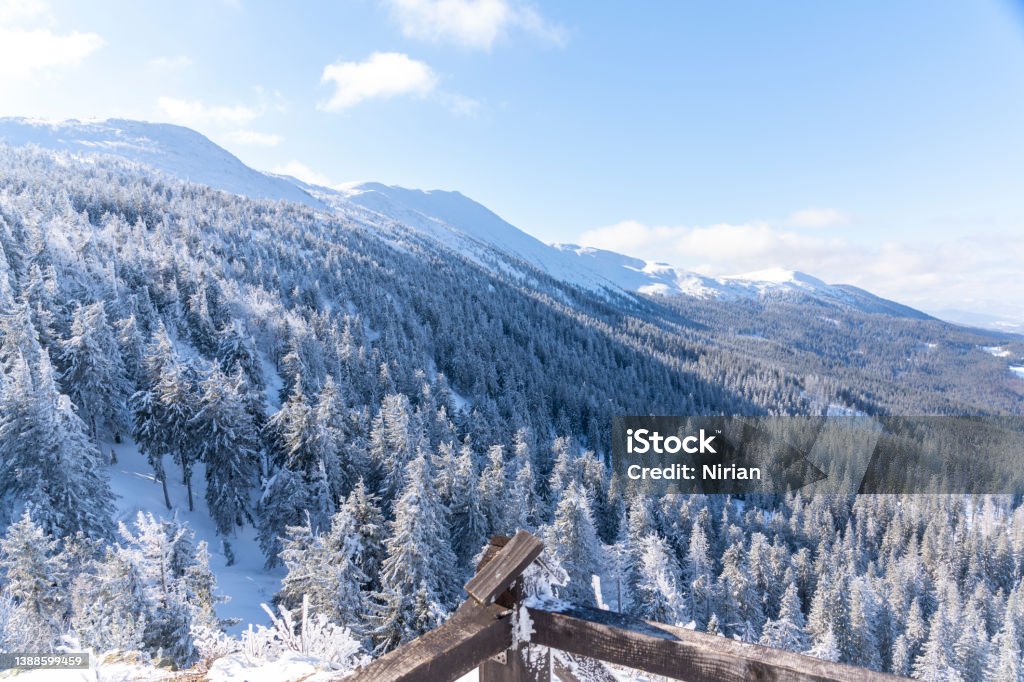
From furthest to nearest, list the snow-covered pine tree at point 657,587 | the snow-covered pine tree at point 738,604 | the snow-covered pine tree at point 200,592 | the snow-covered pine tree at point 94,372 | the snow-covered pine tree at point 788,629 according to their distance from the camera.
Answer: the snow-covered pine tree at point 738,604
the snow-covered pine tree at point 788,629
the snow-covered pine tree at point 94,372
the snow-covered pine tree at point 657,587
the snow-covered pine tree at point 200,592

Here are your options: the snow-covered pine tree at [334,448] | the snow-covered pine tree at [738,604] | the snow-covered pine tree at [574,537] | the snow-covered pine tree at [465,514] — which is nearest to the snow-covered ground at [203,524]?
the snow-covered pine tree at [334,448]

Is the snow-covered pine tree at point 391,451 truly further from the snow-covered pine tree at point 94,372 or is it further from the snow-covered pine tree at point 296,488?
the snow-covered pine tree at point 94,372

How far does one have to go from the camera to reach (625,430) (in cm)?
7881

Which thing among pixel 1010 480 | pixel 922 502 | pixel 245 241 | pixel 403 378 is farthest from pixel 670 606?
pixel 1010 480

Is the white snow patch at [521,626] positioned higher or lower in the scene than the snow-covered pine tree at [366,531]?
higher

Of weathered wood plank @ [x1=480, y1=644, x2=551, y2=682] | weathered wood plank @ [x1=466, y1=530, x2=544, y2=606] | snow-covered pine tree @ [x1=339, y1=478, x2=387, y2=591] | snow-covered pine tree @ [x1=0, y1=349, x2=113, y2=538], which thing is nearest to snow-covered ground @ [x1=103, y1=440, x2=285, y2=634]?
snow-covered pine tree @ [x1=0, y1=349, x2=113, y2=538]

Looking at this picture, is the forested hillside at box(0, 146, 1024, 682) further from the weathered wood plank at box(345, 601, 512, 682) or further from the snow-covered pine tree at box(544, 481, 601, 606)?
the weathered wood plank at box(345, 601, 512, 682)

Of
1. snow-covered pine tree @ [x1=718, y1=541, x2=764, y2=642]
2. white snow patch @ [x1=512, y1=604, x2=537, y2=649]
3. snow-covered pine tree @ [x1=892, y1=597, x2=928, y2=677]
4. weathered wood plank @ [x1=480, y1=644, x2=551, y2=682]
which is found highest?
white snow patch @ [x1=512, y1=604, x2=537, y2=649]

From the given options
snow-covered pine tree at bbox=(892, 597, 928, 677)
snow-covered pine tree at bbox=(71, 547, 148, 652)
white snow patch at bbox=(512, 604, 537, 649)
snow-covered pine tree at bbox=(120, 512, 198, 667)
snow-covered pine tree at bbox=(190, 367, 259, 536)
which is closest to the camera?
white snow patch at bbox=(512, 604, 537, 649)

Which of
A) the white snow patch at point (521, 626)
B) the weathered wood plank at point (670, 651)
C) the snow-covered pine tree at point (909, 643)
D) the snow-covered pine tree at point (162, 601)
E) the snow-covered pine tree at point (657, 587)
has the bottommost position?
the snow-covered pine tree at point (909, 643)

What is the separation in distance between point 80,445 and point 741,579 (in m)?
39.7

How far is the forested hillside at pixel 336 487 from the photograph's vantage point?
58.4ft

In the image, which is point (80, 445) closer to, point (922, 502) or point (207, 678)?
point (207, 678)

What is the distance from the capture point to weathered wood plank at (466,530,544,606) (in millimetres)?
2244
